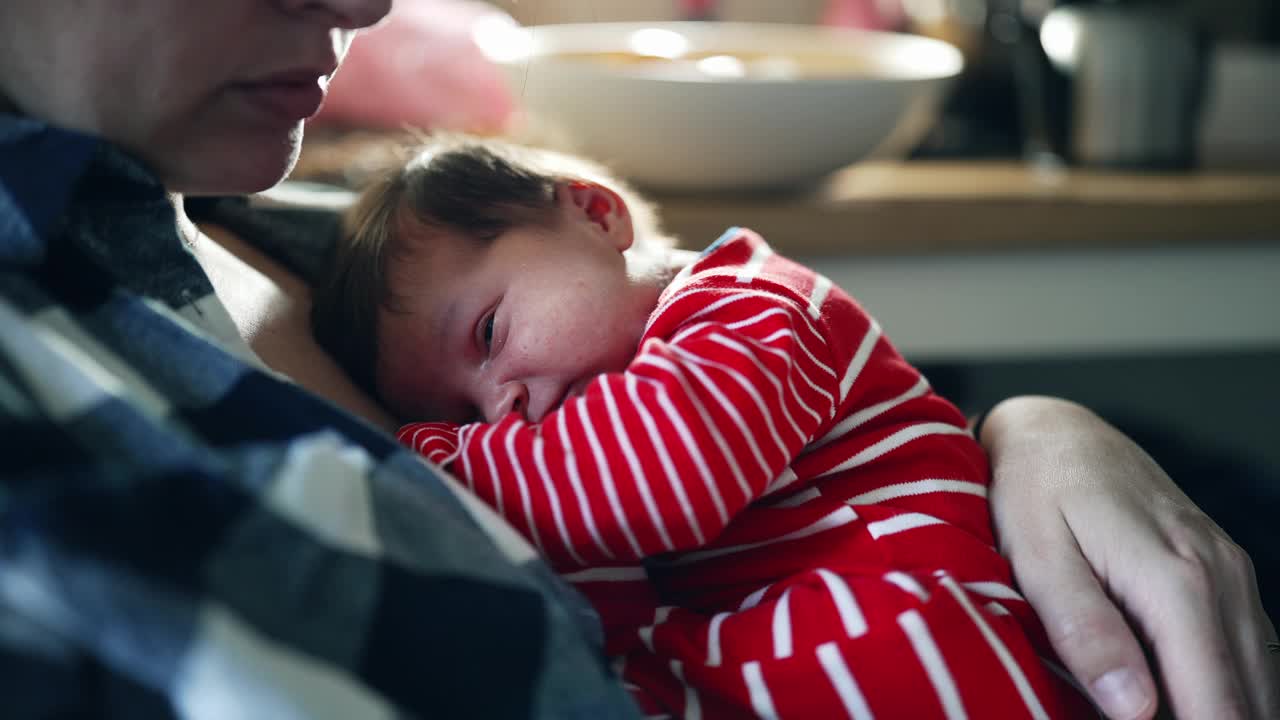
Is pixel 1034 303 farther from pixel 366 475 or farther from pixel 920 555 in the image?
pixel 366 475

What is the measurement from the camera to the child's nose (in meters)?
0.65

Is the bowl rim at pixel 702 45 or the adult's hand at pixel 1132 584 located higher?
the bowl rim at pixel 702 45

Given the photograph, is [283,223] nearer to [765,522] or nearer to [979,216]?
[765,522]

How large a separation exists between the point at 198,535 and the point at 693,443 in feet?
0.79

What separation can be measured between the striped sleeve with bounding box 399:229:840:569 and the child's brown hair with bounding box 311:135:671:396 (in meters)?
0.17

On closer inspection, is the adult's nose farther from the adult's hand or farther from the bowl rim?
the bowl rim

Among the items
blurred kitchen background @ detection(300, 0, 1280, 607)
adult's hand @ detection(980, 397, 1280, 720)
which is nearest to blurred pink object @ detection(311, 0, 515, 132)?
blurred kitchen background @ detection(300, 0, 1280, 607)

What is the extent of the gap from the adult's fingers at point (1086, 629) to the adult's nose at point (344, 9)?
0.43m

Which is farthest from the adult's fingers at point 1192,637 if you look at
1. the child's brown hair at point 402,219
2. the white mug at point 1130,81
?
the white mug at point 1130,81

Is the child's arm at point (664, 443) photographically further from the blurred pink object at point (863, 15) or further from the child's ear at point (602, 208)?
the blurred pink object at point (863, 15)

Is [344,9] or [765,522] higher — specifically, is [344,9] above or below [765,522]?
above

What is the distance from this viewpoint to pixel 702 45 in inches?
63.9

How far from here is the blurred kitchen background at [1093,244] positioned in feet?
4.50

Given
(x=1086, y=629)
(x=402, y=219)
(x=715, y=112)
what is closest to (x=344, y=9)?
(x=402, y=219)
